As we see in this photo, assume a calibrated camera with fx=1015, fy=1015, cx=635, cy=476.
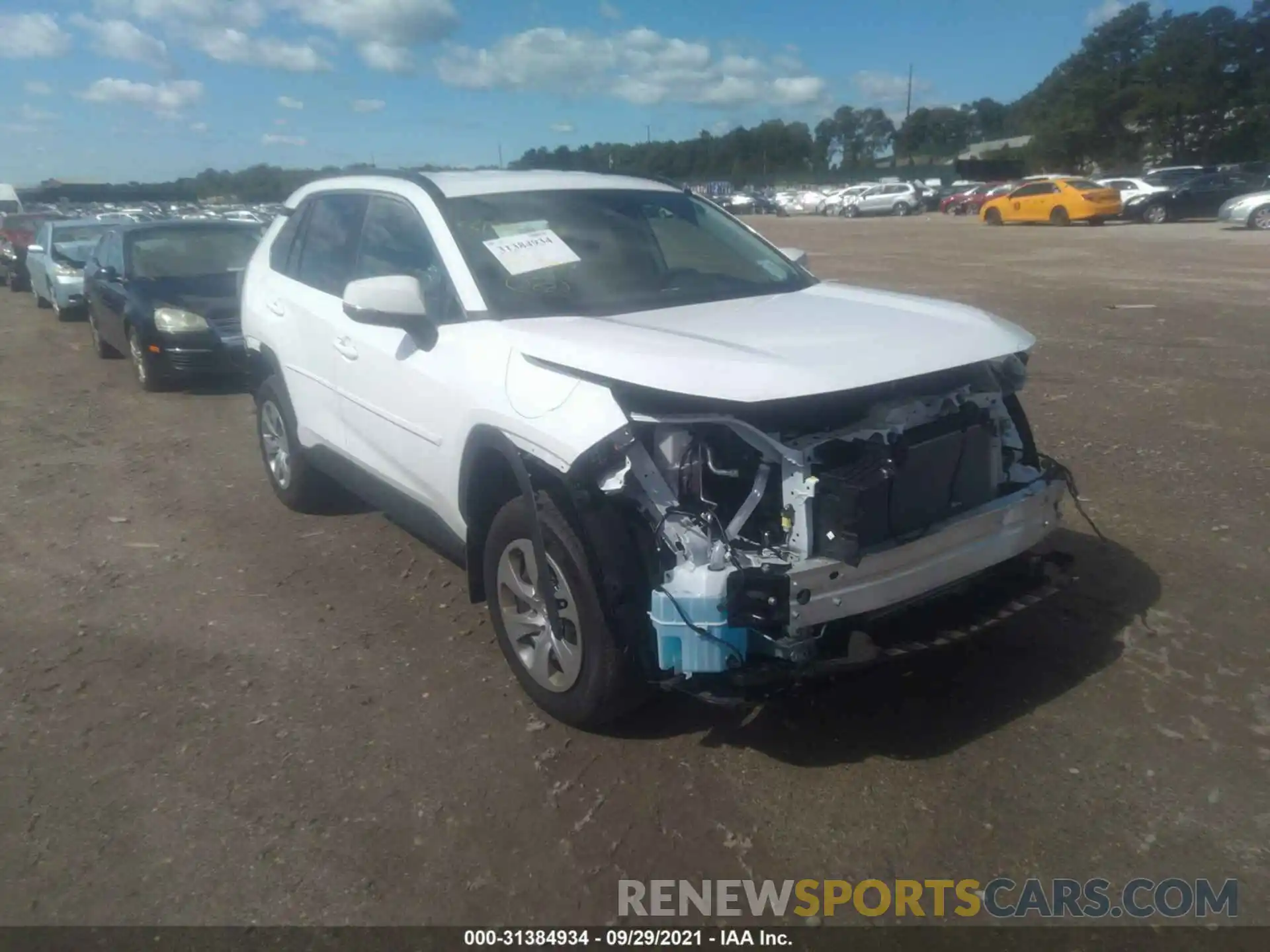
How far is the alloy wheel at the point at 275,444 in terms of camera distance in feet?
19.4

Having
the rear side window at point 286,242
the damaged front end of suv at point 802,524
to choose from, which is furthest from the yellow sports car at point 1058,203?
the damaged front end of suv at point 802,524

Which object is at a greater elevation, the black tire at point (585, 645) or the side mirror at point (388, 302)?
the side mirror at point (388, 302)

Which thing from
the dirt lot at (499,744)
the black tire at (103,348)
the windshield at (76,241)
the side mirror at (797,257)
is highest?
the side mirror at (797,257)

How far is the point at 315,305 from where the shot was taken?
16.8 ft

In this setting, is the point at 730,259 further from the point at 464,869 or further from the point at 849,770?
the point at 464,869

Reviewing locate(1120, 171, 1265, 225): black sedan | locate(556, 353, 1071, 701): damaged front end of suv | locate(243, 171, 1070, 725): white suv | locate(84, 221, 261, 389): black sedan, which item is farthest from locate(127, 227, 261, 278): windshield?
locate(1120, 171, 1265, 225): black sedan

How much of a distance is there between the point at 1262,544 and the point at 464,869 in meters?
4.21

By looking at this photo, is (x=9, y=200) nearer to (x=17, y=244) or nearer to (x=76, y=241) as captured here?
(x=17, y=244)

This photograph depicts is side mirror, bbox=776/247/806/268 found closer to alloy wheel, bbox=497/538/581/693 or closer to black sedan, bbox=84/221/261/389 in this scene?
alloy wheel, bbox=497/538/581/693

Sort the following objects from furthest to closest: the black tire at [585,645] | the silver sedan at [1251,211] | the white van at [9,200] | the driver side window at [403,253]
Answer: the white van at [9,200], the silver sedan at [1251,211], the driver side window at [403,253], the black tire at [585,645]

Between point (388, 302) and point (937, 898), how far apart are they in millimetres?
2765

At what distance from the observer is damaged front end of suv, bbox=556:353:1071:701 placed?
3.07 meters

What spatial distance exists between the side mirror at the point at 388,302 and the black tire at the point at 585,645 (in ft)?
2.78

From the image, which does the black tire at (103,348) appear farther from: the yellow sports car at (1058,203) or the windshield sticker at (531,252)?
the yellow sports car at (1058,203)
